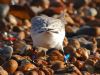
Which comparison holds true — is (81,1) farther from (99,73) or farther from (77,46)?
(99,73)

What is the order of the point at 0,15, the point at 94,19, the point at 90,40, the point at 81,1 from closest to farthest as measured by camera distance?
the point at 90,40 → the point at 0,15 → the point at 94,19 → the point at 81,1

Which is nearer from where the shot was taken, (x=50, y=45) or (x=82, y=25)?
(x=50, y=45)

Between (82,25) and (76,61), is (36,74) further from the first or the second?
(82,25)

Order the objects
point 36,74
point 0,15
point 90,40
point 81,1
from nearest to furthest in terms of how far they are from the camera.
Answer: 1. point 36,74
2. point 90,40
3. point 0,15
4. point 81,1

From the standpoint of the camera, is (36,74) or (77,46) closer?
(36,74)

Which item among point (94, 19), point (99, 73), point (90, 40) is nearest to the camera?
point (99, 73)

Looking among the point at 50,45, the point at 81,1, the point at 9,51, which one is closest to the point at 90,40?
the point at 50,45

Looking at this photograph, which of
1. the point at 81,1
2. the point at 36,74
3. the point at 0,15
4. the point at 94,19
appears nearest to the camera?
the point at 36,74

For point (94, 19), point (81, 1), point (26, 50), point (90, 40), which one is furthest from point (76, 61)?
point (81, 1)
